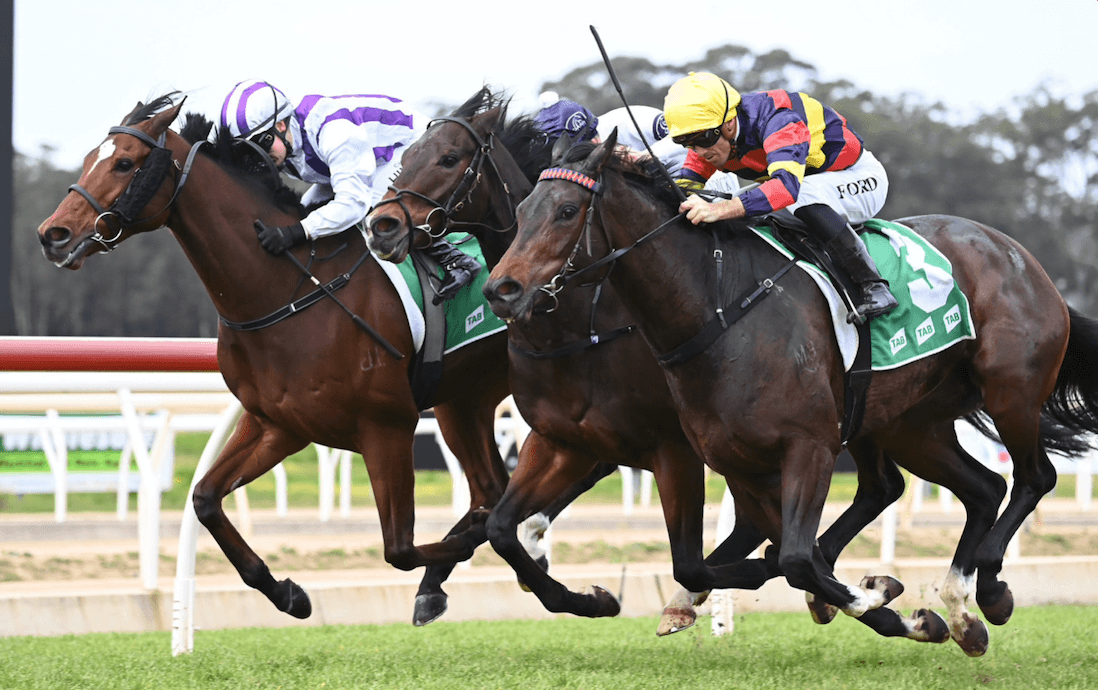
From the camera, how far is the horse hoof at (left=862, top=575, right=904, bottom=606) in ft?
13.3

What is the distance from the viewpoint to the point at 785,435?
11.4 ft

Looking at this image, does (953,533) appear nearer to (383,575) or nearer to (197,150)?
(383,575)

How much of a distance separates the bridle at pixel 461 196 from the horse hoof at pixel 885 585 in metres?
1.61

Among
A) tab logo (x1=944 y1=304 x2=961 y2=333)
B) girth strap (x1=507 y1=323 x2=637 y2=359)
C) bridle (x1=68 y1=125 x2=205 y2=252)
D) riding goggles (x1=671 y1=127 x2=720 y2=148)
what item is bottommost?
girth strap (x1=507 y1=323 x2=637 y2=359)

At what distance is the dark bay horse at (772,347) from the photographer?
11.2 feet

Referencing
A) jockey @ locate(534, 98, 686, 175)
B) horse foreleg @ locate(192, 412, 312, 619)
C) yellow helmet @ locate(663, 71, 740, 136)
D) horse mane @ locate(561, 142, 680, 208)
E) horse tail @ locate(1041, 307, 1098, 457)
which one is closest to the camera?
horse mane @ locate(561, 142, 680, 208)

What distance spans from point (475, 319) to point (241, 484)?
98 centimetres

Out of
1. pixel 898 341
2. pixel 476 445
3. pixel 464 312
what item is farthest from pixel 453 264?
pixel 898 341

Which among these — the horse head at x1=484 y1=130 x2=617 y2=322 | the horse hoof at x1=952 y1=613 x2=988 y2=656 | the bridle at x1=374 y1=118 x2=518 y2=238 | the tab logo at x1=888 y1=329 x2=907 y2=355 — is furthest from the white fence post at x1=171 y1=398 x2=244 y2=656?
the horse hoof at x1=952 y1=613 x2=988 y2=656

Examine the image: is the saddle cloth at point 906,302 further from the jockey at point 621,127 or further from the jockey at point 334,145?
the jockey at point 334,145

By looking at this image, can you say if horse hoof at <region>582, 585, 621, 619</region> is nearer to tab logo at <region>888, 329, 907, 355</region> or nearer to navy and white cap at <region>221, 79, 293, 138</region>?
tab logo at <region>888, 329, 907, 355</region>

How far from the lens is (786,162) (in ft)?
12.0

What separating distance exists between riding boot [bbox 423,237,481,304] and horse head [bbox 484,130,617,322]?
100cm

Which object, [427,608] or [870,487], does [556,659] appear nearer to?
[427,608]
